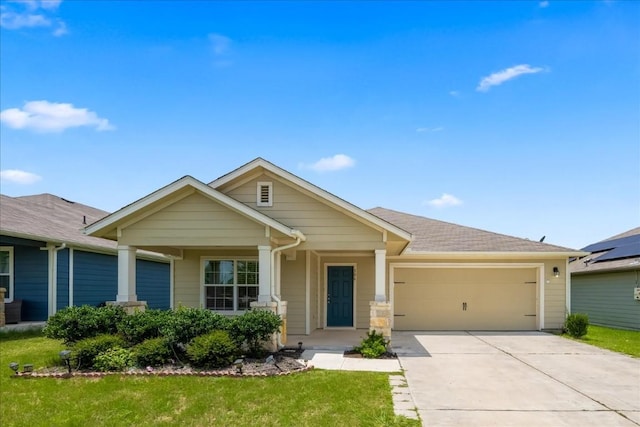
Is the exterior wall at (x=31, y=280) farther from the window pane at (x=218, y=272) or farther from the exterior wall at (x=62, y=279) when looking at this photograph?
the window pane at (x=218, y=272)

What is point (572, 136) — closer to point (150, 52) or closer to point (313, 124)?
point (313, 124)

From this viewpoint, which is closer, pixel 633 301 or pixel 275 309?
pixel 275 309

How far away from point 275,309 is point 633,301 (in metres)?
12.8

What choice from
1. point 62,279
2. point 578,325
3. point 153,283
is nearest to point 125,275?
point 62,279

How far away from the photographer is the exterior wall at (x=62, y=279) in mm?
14984

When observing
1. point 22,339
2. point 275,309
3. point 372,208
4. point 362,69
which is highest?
point 362,69

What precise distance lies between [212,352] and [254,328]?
0.93 m

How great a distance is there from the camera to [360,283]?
15.4 meters

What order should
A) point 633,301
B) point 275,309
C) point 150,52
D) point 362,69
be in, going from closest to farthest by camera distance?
point 275,309 → point 150,52 → point 362,69 → point 633,301

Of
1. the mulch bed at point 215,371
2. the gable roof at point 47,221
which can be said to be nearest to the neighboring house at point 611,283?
the mulch bed at point 215,371

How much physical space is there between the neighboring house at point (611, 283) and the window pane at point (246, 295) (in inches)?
473

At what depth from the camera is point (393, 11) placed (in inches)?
479

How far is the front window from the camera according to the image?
1359cm

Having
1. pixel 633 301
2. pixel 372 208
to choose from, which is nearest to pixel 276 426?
pixel 372 208
